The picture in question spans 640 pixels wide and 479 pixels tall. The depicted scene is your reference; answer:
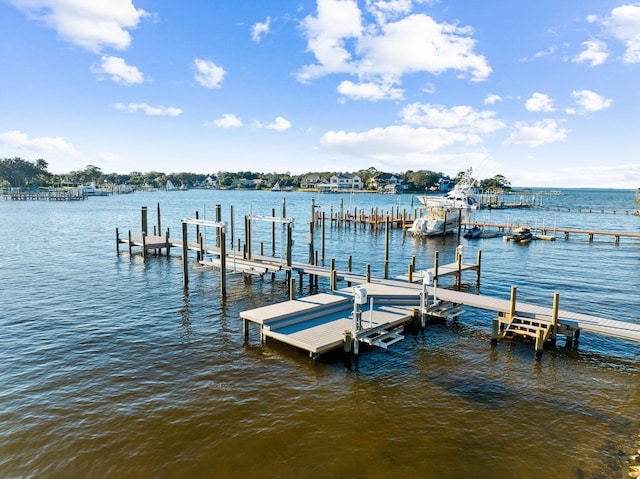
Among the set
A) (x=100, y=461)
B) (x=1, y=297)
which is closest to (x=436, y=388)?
(x=100, y=461)

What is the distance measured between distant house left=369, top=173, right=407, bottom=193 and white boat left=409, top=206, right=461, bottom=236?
428 ft

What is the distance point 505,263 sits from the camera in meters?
37.6

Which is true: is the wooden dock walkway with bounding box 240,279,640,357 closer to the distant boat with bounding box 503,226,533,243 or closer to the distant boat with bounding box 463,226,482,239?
the distant boat with bounding box 503,226,533,243

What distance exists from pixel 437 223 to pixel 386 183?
462 ft

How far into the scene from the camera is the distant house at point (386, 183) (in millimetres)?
188125

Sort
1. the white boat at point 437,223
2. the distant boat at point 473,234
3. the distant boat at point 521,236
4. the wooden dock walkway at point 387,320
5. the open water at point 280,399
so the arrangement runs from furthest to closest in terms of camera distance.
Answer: the distant boat at point 473,234 < the white boat at point 437,223 < the distant boat at point 521,236 < the wooden dock walkway at point 387,320 < the open water at point 280,399

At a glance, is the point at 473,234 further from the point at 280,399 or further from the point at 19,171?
A: the point at 19,171

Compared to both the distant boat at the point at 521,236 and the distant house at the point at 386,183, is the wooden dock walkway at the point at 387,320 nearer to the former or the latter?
the distant boat at the point at 521,236

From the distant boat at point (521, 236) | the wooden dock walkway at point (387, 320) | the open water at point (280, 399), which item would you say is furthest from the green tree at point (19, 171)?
→ the wooden dock walkway at point (387, 320)

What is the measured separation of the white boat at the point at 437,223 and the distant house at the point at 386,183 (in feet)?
428

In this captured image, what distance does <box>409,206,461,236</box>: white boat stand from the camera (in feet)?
178

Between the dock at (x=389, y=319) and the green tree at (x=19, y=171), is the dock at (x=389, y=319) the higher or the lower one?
the lower one

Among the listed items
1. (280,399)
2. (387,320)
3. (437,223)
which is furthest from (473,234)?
(280,399)

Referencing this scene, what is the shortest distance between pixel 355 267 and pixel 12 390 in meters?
24.9
